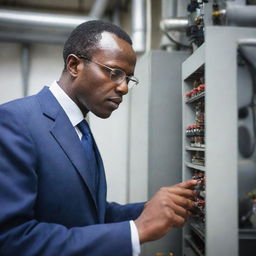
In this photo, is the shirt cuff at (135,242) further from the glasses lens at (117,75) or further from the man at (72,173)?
the glasses lens at (117,75)

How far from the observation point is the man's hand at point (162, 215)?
28.1 inches

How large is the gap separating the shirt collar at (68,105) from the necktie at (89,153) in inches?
1.6

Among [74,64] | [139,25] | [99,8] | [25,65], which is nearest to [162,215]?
[74,64]

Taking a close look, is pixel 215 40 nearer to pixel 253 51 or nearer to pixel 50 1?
pixel 253 51

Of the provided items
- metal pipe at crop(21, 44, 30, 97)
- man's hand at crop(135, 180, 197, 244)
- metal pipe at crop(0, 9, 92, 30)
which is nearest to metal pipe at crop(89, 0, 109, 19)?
metal pipe at crop(0, 9, 92, 30)

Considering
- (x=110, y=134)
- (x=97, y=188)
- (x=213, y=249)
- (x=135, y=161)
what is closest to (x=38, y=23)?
(x=110, y=134)

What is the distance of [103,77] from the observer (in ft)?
2.96

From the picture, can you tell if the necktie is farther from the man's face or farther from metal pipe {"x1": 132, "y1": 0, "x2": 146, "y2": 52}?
metal pipe {"x1": 132, "y1": 0, "x2": 146, "y2": 52}

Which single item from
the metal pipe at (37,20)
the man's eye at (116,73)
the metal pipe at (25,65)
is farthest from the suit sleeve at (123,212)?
the metal pipe at (25,65)

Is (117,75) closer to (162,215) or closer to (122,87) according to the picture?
(122,87)

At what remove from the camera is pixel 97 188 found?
3.13 ft

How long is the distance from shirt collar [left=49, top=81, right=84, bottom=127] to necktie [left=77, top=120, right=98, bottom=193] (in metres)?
0.04

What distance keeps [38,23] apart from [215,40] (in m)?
1.58

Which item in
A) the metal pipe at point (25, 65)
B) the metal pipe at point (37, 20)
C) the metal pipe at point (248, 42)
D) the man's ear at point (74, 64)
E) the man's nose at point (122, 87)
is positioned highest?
the metal pipe at point (37, 20)
